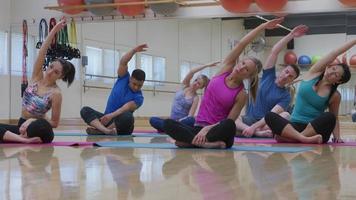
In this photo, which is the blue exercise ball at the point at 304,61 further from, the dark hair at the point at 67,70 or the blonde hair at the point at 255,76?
the dark hair at the point at 67,70

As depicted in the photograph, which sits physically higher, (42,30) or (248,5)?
(248,5)

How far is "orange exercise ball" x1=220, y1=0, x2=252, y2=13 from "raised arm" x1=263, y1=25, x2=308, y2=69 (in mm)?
2291

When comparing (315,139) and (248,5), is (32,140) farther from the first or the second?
(248,5)

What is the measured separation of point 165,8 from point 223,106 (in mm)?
4294

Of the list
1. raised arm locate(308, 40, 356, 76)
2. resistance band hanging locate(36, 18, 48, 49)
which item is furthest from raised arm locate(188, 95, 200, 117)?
resistance band hanging locate(36, 18, 48, 49)

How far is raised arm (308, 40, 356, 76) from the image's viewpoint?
3770mm

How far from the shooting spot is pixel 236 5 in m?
6.89

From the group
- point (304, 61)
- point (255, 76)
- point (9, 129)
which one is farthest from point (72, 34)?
point (304, 61)

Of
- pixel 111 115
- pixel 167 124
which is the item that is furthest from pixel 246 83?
pixel 111 115

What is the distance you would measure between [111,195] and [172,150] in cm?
180

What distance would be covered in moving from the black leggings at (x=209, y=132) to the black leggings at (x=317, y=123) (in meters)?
0.68

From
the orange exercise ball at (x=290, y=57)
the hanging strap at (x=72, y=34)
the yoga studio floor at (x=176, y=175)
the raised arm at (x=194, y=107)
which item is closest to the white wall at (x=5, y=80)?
the hanging strap at (x=72, y=34)

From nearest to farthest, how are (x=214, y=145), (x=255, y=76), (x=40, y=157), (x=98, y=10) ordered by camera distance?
(x=40, y=157) → (x=255, y=76) → (x=214, y=145) → (x=98, y=10)

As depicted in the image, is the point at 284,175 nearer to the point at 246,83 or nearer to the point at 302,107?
the point at 246,83
